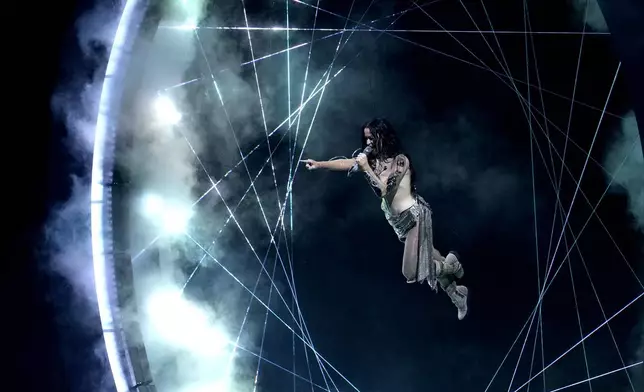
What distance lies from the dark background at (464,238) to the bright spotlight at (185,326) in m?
0.64

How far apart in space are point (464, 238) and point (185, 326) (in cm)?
191

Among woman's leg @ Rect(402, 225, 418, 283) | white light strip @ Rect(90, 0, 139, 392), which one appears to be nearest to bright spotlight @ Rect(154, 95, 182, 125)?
white light strip @ Rect(90, 0, 139, 392)

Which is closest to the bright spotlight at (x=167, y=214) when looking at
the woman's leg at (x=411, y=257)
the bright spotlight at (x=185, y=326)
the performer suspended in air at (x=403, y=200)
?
the bright spotlight at (x=185, y=326)

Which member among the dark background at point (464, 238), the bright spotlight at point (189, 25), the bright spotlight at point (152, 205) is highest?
the bright spotlight at point (189, 25)

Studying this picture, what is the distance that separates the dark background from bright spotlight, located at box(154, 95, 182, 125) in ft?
2.94

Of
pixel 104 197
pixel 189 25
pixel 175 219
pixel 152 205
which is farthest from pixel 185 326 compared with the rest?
pixel 189 25

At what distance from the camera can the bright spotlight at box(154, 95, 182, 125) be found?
12.4 ft

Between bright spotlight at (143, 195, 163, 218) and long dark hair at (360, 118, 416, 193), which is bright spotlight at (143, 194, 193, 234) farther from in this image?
long dark hair at (360, 118, 416, 193)

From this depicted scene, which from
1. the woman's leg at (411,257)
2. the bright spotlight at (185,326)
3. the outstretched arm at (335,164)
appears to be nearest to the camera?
the outstretched arm at (335,164)

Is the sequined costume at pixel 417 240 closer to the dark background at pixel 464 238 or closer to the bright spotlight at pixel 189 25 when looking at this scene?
the dark background at pixel 464 238

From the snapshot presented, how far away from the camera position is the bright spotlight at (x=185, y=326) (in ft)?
12.7

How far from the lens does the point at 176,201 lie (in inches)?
155

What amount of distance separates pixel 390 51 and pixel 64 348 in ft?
8.67

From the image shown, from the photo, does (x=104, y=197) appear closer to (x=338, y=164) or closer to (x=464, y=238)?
(x=338, y=164)
